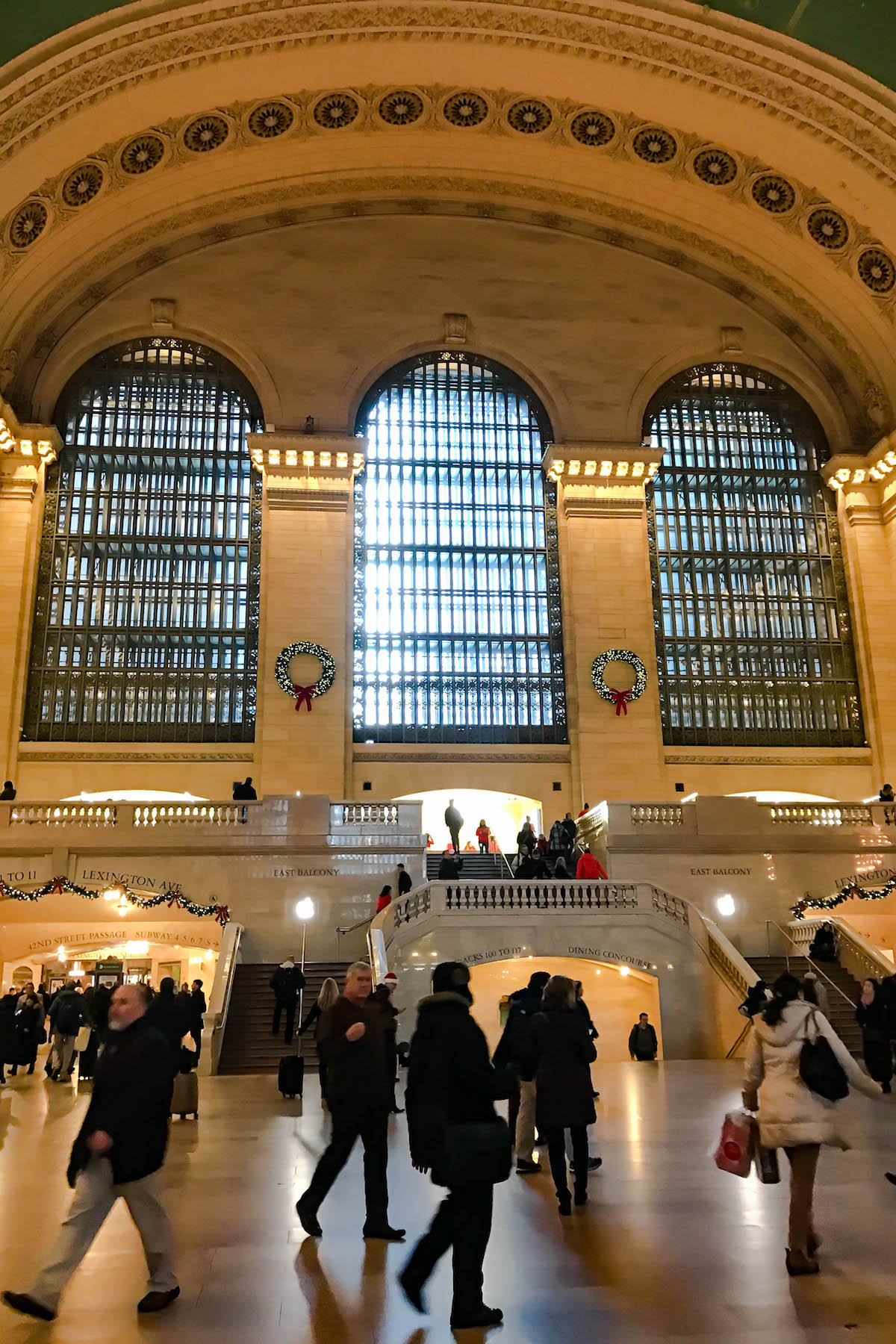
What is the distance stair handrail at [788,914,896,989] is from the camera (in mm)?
17266

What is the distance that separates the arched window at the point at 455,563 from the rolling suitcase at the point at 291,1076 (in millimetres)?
14946

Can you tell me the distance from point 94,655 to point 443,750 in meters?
8.26

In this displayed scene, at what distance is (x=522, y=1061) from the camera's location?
6.74 m

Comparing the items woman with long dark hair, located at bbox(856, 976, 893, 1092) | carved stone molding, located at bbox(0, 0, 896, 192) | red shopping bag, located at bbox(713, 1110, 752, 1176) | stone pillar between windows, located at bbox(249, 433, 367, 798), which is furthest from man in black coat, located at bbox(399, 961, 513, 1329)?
carved stone molding, located at bbox(0, 0, 896, 192)

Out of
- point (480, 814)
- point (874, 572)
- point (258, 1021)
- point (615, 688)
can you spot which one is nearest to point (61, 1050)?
point (258, 1021)

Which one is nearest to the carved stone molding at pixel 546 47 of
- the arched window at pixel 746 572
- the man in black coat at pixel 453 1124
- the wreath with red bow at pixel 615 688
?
the arched window at pixel 746 572

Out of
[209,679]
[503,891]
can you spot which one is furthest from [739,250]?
[503,891]

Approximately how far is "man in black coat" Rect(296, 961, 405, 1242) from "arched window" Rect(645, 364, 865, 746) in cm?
2200

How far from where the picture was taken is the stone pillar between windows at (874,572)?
27.4 meters

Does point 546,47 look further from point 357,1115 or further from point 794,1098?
point 794,1098

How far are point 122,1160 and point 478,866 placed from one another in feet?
59.1

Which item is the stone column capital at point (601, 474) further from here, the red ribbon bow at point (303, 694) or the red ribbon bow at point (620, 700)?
the red ribbon bow at point (303, 694)

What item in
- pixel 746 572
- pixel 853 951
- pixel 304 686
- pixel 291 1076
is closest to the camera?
pixel 291 1076

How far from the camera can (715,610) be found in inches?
1121
